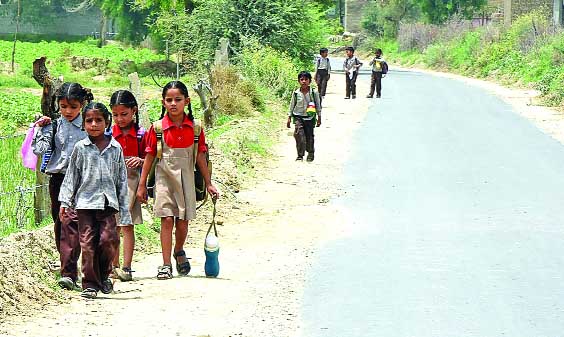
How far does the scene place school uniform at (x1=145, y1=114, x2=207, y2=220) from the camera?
927 cm

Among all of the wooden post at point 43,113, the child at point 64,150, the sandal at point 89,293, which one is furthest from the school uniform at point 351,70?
the sandal at point 89,293

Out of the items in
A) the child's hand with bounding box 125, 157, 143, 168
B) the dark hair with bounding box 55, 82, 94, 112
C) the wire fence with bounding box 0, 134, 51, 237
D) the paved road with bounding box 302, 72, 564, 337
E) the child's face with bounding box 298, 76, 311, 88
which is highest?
the dark hair with bounding box 55, 82, 94, 112

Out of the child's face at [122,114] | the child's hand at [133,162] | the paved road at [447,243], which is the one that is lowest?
the paved road at [447,243]

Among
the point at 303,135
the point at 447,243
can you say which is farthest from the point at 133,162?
the point at 303,135

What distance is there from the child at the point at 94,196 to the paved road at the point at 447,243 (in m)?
1.63

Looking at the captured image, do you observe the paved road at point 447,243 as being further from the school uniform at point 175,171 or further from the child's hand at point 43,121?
the child's hand at point 43,121

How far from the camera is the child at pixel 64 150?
850 cm

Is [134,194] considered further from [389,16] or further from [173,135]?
[389,16]

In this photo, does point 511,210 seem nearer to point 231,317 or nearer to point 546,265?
point 546,265

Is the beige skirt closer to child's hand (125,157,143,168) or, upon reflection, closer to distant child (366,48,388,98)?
child's hand (125,157,143,168)

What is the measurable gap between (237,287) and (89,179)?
160cm

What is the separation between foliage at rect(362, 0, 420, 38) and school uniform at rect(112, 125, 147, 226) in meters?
66.1

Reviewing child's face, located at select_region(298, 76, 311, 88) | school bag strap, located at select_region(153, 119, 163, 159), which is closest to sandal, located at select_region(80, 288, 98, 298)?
school bag strap, located at select_region(153, 119, 163, 159)

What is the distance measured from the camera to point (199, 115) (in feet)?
78.3
